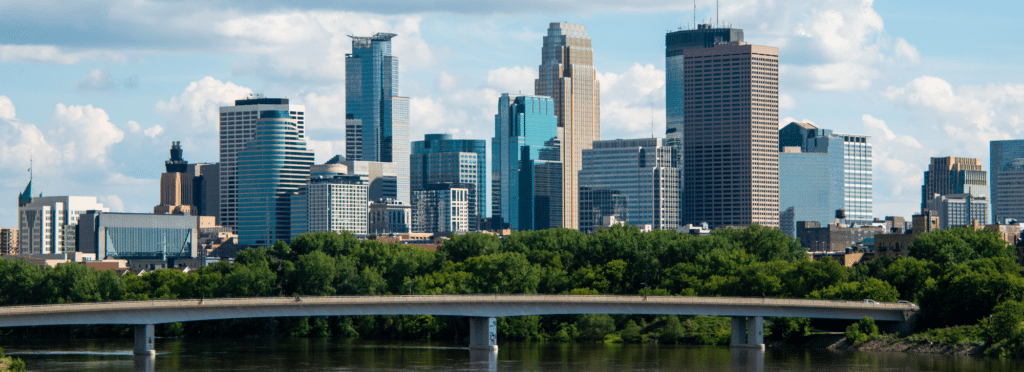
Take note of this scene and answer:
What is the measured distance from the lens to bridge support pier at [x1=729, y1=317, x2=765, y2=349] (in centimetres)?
12705

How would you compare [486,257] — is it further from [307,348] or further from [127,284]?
[127,284]

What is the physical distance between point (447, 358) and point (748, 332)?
96.9 ft

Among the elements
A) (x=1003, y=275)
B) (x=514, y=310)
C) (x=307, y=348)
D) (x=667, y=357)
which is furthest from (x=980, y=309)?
(x=307, y=348)

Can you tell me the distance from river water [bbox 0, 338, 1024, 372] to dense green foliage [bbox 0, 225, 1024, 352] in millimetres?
7446

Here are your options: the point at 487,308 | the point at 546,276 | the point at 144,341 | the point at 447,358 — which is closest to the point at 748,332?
the point at 487,308

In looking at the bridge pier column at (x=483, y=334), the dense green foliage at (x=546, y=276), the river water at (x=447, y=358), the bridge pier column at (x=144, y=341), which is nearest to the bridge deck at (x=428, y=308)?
the bridge pier column at (x=483, y=334)

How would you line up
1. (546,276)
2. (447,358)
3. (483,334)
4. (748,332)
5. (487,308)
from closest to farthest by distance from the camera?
1. (447,358)
2. (487,308)
3. (483,334)
4. (748,332)
5. (546,276)

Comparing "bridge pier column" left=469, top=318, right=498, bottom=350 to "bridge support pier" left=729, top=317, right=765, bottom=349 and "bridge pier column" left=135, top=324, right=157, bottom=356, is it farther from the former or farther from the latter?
"bridge pier column" left=135, top=324, right=157, bottom=356

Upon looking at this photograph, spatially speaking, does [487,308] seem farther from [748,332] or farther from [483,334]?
[748,332]

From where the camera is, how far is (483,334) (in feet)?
411

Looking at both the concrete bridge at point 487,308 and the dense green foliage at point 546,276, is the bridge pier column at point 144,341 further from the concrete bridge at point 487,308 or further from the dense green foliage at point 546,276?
the dense green foliage at point 546,276

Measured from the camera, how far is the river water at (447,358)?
341 feet

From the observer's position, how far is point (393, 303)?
120 meters

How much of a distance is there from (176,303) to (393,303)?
58.6 ft
